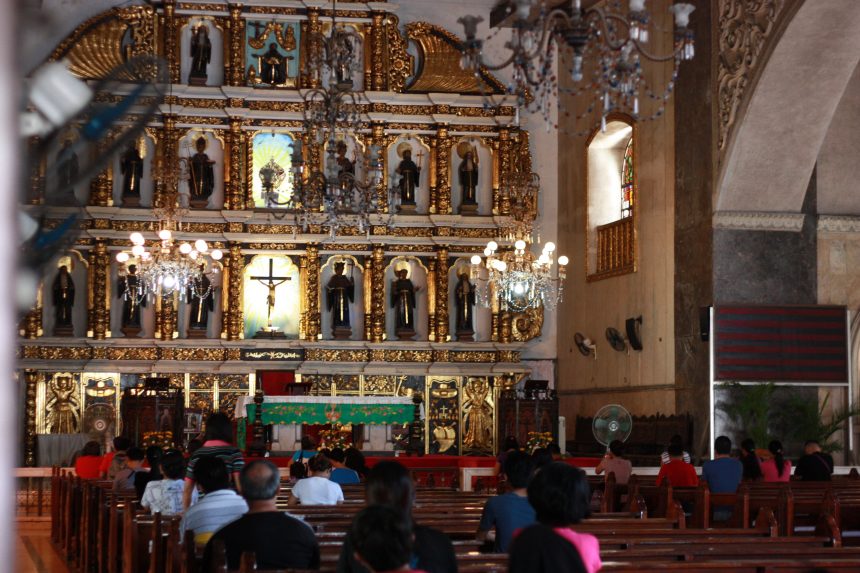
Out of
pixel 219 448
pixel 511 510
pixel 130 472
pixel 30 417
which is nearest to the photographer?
pixel 511 510

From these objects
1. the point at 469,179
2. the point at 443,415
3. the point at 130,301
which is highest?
the point at 469,179

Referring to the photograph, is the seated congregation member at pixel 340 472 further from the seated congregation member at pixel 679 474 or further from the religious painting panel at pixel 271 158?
the religious painting panel at pixel 271 158

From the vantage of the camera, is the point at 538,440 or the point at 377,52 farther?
the point at 377,52

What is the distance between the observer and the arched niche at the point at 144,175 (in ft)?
71.7

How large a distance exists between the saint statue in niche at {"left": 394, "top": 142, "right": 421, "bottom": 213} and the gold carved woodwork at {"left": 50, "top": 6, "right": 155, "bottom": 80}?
183 inches

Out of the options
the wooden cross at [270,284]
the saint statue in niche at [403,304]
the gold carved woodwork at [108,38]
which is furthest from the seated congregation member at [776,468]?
the gold carved woodwork at [108,38]

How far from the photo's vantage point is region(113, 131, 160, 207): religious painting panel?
71.1 feet

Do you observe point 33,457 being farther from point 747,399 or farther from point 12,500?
point 12,500

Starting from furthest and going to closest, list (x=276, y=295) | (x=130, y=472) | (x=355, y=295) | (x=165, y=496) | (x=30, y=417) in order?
(x=355, y=295), (x=276, y=295), (x=30, y=417), (x=130, y=472), (x=165, y=496)

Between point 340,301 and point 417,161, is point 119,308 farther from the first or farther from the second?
point 417,161

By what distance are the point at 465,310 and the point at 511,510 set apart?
1636cm

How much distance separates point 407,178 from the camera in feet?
73.3

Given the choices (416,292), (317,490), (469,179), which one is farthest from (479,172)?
(317,490)

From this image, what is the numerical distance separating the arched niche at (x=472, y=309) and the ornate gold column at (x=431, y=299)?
37cm
